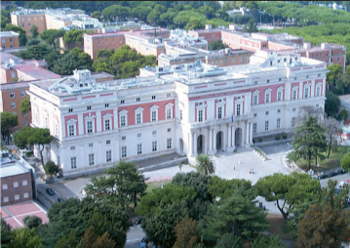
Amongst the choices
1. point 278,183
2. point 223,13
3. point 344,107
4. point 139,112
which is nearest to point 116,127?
point 139,112

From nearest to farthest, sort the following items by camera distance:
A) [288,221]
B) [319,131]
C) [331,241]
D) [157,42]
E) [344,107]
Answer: [331,241] → [288,221] → [319,131] → [344,107] → [157,42]

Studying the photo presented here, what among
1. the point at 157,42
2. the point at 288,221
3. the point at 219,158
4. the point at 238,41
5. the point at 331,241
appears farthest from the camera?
the point at 238,41

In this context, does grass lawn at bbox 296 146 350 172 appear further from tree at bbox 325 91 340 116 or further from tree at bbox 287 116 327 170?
tree at bbox 325 91 340 116

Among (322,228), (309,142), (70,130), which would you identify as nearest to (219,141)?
(309,142)

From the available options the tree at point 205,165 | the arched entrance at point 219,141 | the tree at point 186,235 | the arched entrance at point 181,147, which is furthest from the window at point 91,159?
the tree at point 186,235

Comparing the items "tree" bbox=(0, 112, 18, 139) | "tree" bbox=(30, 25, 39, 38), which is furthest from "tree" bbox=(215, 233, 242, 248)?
"tree" bbox=(30, 25, 39, 38)

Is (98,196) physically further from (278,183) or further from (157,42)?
(157,42)
